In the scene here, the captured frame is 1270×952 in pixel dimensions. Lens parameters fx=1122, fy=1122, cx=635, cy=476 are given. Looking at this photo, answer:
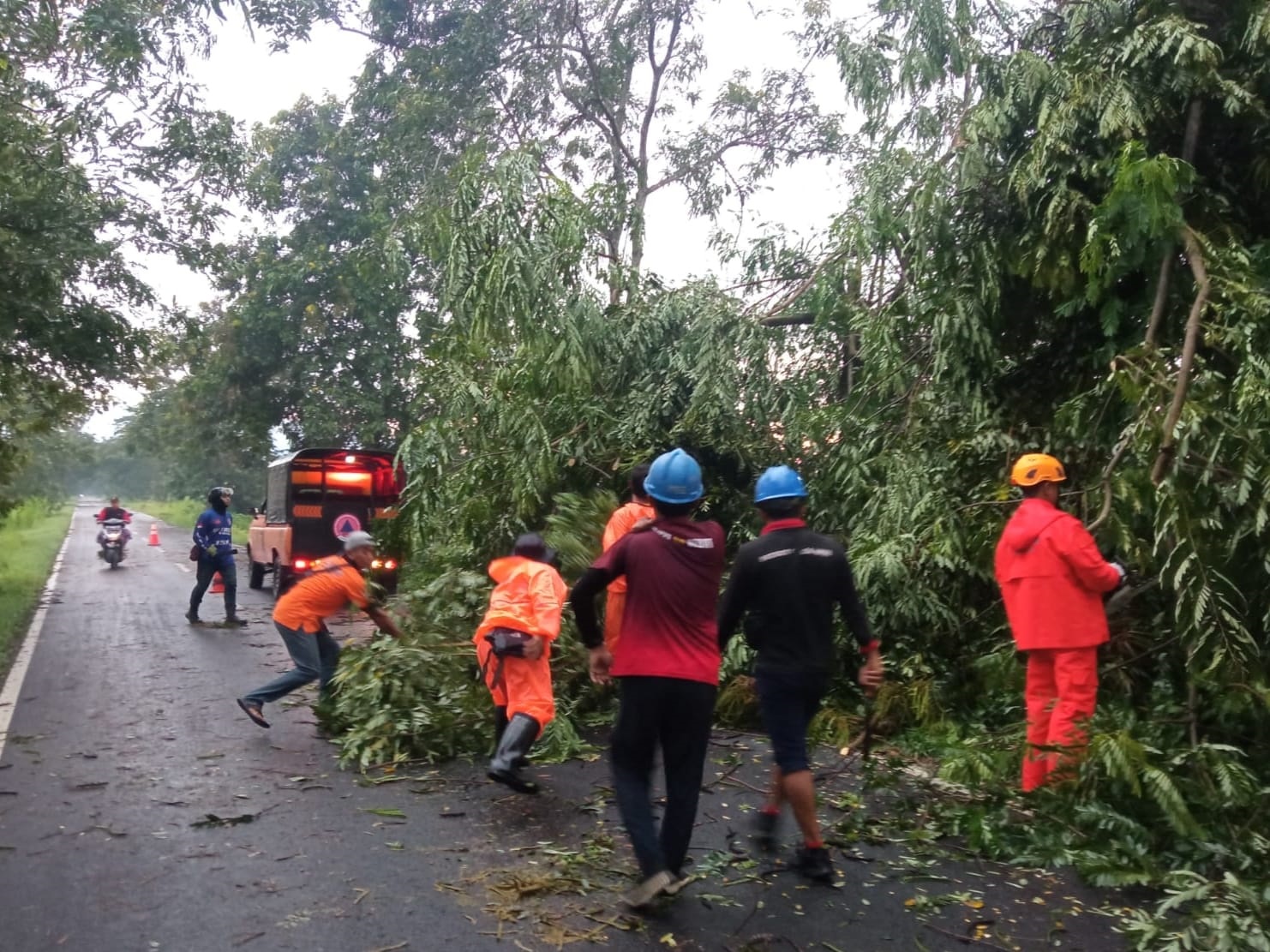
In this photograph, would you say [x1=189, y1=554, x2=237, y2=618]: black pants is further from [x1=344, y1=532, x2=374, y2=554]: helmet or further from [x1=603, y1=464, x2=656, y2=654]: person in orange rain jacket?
[x1=603, y1=464, x2=656, y2=654]: person in orange rain jacket

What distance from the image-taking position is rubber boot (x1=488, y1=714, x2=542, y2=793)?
19.1 feet

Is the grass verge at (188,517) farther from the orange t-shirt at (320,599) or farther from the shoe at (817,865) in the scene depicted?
the shoe at (817,865)

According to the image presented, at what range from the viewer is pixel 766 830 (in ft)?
17.0

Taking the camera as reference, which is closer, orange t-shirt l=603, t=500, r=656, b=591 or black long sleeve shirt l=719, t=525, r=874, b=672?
black long sleeve shirt l=719, t=525, r=874, b=672

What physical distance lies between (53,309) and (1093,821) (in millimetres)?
13160

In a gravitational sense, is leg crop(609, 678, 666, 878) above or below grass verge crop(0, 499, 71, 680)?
above

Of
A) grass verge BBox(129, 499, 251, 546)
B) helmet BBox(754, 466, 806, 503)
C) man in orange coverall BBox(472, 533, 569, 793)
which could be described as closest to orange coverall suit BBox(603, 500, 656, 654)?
man in orange coverall BBox(472, 533, 569, 793)

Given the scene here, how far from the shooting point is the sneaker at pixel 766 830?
5.16 meters

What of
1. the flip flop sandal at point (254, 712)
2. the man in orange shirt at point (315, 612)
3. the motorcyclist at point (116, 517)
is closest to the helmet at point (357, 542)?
the man in orange shirt at point (315, 612)

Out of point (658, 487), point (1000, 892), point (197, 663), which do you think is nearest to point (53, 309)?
point (197, 663)

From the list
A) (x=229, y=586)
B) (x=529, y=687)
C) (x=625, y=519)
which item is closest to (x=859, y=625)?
(x=529, y=687)

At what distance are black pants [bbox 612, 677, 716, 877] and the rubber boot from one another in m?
1.48

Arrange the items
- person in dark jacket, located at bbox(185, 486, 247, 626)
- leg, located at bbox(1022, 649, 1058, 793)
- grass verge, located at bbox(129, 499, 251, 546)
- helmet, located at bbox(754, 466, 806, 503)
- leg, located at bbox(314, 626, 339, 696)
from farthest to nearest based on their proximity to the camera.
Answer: grass verge, located at bbox(129, 499, 251, 546)
person in dark jacket, located at bbox(185, 486, 247, 626)
leg, located at bbox(314, 626, 339, 696)
leg, located at bbox(1022, 649, 1058, 793)
helmet, located at bbox(754, 466, 806, 503)

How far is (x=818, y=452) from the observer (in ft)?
29.7
